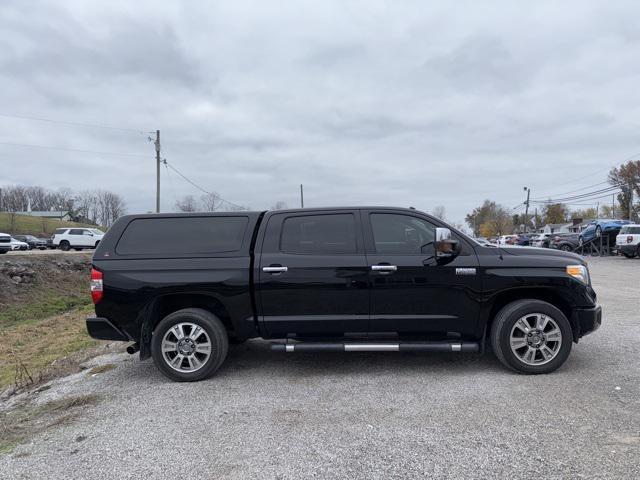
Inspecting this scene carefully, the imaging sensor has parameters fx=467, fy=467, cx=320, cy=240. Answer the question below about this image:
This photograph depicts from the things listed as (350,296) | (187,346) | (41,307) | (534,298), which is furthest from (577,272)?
(41,307)

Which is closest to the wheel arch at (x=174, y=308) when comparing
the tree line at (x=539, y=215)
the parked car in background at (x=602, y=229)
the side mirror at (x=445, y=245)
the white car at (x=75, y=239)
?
the side mirror at (x=445, y=245)

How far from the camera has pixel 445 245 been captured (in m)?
4.75

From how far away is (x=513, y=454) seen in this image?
3.27m

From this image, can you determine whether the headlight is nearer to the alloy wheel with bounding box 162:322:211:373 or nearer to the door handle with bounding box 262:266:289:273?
the door handle with bounding box 262:266:289:273

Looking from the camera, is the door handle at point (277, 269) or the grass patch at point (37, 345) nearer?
the door handle at point (277, 269)

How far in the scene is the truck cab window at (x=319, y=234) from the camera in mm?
5109

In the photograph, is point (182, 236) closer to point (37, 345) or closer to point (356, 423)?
point (356, 423)

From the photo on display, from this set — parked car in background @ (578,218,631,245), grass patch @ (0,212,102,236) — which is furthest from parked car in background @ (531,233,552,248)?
grass patch @ (0,212,102,236)

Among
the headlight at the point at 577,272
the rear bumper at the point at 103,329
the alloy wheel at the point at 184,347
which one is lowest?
the alloy wheel at the point at 184,347

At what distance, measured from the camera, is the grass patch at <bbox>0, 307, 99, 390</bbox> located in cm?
694

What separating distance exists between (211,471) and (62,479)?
1.00 metres

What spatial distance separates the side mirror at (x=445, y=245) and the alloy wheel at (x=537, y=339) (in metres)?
0.98

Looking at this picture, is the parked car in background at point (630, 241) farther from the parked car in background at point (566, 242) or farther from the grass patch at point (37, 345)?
the grass patch at point (37, 345)

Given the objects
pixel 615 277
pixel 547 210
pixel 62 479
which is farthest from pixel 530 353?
pixel 547 210
